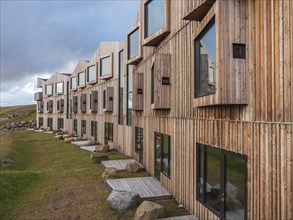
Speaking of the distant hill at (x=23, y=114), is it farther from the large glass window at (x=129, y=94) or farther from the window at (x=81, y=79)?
the large glass window at (x=129, y=94)

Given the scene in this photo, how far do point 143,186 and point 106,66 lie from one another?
48.2ft

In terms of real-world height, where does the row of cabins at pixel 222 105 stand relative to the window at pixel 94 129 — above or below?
above

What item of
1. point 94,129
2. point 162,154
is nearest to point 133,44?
point 162,154

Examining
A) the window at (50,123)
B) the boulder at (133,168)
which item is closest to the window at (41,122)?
the window at (50,123)

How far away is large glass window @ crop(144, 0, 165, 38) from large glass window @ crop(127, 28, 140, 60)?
2.99 metres

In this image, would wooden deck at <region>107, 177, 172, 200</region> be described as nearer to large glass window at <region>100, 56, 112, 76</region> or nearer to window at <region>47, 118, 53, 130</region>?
large glass window at <region>100, 56, 112, 76</region>

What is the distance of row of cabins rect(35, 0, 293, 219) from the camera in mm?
4629

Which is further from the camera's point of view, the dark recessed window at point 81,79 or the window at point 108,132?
the dark recessed window at point 81,79

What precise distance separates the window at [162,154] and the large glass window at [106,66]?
11.5 metres

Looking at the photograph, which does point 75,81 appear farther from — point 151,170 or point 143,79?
point 151,170

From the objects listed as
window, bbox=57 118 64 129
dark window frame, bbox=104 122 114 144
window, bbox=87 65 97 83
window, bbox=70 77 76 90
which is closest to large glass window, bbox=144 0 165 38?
dark window frame, bbox=104 122 114 144

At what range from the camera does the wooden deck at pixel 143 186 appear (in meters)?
9.97

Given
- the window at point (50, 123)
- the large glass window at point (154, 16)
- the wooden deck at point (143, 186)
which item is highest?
the large glass window at point (154, 16)

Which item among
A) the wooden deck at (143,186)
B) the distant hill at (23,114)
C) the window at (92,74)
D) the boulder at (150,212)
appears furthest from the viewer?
the distant hill at (23,114)
